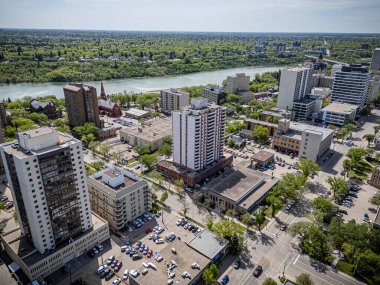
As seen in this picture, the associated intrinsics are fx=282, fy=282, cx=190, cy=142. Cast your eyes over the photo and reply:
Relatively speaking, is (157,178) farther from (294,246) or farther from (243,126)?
(243,126)

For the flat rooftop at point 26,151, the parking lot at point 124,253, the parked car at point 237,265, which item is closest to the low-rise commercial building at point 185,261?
the parked car at point 237,265

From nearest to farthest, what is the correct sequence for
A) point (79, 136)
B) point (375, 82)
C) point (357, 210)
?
point (357, 210) → point (79, 136) → point (375, 82)

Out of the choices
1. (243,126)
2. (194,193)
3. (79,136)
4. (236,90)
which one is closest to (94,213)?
(194,193)

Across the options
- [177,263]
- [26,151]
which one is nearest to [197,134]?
[177,263]

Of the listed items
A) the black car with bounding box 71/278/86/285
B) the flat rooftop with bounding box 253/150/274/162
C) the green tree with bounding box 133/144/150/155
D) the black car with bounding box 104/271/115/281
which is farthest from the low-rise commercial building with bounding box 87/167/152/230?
the flat rooftop with bounding box 253/150/274/162

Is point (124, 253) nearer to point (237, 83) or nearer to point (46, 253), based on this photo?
point (46, 253)

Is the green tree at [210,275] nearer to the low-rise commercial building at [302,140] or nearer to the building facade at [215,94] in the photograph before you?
the low-rise commercial building at [302,140]

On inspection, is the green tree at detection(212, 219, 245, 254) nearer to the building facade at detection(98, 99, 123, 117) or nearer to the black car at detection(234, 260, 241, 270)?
the black car at detection(234, 260, 241, 270)
